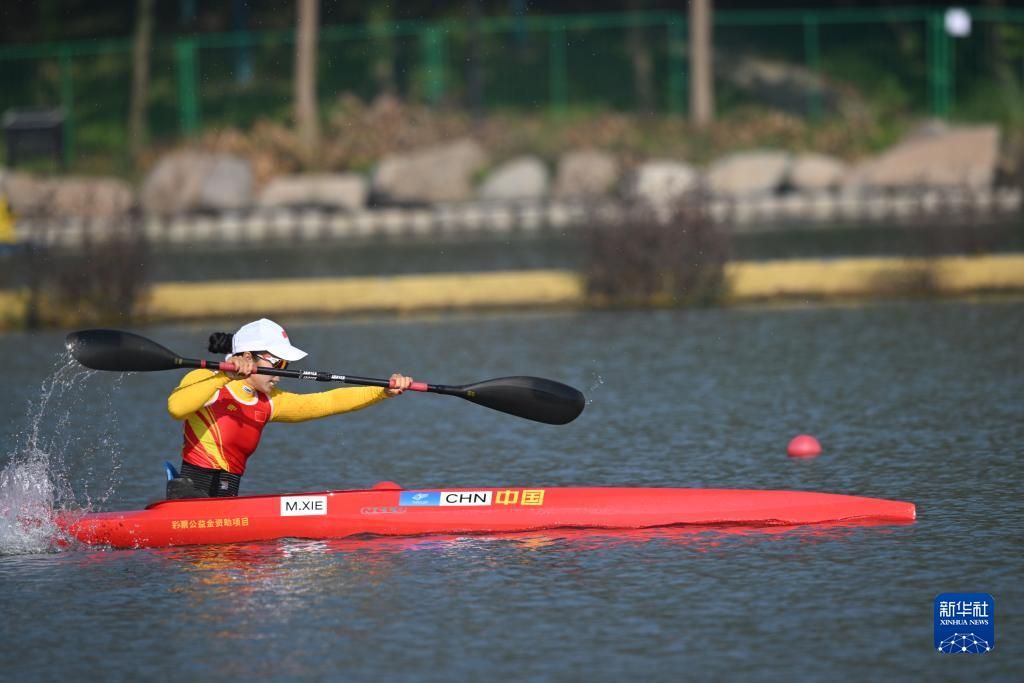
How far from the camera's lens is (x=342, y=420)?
1545 cm

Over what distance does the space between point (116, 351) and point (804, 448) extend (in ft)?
15.4

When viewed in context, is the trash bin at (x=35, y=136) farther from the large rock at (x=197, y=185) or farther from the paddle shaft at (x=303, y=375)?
the paddle shaft at (x=303, y=375)

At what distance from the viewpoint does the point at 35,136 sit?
39656mm

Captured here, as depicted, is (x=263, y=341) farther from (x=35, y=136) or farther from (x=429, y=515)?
(x=35, y=136)

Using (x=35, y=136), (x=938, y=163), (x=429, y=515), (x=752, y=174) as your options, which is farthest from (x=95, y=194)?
(x=429, y=515)

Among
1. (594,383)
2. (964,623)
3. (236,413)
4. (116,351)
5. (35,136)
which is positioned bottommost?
(594,383)

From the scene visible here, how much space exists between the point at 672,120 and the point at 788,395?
24.6 metres

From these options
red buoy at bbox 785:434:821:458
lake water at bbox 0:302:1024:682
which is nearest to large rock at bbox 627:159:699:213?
lake water at bbox 0:302:1024:682

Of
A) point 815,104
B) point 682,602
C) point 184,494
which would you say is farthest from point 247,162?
point 682,602

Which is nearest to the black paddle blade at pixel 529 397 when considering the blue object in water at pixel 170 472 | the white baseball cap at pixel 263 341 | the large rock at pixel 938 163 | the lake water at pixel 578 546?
the lake water at pixel 578 546

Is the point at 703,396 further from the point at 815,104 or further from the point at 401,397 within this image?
the point at 815,104

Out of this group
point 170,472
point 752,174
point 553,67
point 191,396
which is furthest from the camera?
point 553,67

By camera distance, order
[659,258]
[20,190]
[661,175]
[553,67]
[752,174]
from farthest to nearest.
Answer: [553,67] < [20,190] < [752,174] < [661,175] < [659,258]

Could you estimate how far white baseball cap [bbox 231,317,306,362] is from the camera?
10655 mm
